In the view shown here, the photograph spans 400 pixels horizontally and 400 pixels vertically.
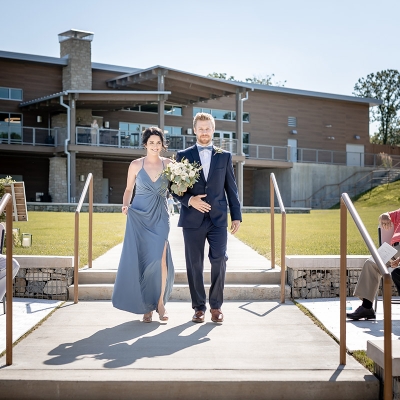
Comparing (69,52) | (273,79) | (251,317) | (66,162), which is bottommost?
(251,317)

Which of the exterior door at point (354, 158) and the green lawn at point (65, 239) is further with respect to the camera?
the exterior door at point (354, 158)

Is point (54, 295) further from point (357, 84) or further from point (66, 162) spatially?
point (357, 84)

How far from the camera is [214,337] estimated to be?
4.96 m

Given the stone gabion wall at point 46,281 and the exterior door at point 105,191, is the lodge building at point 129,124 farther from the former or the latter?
the stone gabion wall at point 46,281

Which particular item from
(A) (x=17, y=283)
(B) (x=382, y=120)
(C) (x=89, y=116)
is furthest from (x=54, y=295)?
(B) (x=382, y=120)

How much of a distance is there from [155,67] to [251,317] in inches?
884

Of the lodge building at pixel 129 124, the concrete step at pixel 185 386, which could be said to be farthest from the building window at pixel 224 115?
the concrete step at pixel 185 386

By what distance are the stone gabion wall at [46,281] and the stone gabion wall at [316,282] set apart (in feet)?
8.51

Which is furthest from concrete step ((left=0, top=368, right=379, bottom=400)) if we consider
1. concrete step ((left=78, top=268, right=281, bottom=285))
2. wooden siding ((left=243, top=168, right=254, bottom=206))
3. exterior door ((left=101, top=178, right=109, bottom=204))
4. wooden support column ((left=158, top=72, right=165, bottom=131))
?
wooden siding ((left=243, top=168, right=254, bottom=206))

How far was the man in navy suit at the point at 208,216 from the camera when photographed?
5.39 meters

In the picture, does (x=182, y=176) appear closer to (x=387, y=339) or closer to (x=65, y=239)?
(x=387, y=339)

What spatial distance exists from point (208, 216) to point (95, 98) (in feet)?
74.9

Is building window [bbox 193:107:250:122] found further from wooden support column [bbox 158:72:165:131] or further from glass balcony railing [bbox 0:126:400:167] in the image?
wooden support column [bbox 158:72:165:131]

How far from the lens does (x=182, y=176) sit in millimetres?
5227
